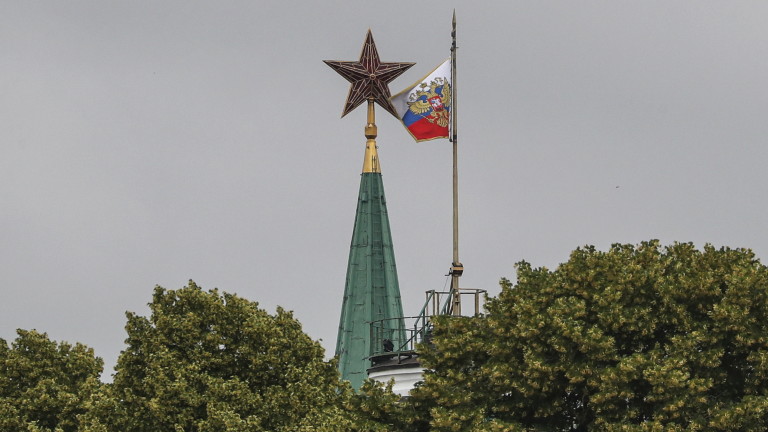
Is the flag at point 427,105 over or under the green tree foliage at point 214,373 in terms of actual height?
over

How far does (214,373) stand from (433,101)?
57.4 ft

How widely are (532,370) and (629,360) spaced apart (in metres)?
2.80

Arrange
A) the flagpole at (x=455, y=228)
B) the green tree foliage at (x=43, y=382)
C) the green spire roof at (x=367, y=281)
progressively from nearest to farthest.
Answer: the green tree foliage at (x=43, y=382) < the flagpole at (x=455, y=228) < the green spire roof at (x=367, y=281)

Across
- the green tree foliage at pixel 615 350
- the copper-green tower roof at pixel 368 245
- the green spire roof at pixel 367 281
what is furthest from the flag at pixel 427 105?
the green tree foliage at pixel 615 350

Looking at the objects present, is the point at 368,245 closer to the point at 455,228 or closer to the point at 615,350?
the point at 455,228

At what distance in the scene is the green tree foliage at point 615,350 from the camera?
46.6 metres

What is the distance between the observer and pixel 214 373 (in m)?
50.7

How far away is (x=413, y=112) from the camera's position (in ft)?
210

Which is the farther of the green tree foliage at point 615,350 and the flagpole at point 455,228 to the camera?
the flagpole at point 455,228

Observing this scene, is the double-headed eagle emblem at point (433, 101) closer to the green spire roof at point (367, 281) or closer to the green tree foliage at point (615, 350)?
the green spire roof at point (367, 281)

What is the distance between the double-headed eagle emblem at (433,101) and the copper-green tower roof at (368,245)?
12.0m

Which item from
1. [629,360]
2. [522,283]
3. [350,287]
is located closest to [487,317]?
[522,283]

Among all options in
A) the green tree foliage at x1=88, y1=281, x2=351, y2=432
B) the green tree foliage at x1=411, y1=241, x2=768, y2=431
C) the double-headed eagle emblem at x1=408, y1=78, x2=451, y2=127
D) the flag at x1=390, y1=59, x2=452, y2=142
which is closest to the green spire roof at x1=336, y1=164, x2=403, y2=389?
the flag at x1=390, y1=59, x2=452, y2=142

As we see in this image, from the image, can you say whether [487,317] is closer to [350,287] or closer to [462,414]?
[462,414]
